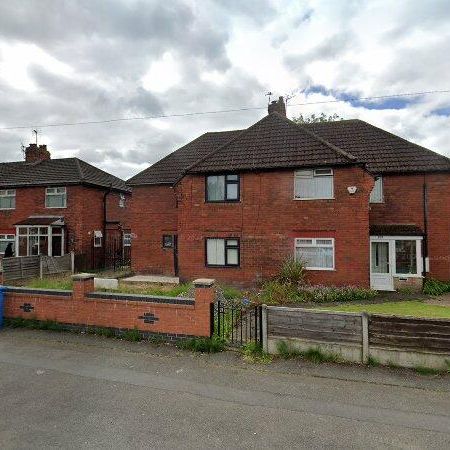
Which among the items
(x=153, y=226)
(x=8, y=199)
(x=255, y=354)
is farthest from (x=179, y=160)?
(x=255, y=354)

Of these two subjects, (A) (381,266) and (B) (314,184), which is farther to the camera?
(A) (381,266)

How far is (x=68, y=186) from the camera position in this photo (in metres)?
19.5

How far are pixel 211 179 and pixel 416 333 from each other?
31.8 feet

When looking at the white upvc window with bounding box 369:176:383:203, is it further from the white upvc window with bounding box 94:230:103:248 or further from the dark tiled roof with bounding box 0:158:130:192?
the white upvc window with bounding box 94:230:103:248

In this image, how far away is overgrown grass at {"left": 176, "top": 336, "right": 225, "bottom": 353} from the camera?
704cm

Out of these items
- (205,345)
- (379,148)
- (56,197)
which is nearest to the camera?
(205,345)

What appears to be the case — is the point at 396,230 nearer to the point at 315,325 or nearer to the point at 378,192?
the point at 378,192

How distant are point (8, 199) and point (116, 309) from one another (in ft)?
57.3

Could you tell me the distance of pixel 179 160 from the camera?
17.8m

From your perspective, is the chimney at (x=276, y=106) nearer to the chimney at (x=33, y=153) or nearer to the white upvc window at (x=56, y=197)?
the white upvc window at (x=56, y=197)

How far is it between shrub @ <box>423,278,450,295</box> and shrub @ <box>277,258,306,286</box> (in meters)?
4.95

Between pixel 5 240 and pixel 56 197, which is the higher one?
pixel 56 197

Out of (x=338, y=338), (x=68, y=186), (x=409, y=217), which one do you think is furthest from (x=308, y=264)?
(x=68, y=186)

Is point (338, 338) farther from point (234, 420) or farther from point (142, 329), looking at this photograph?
point (142, 329)
